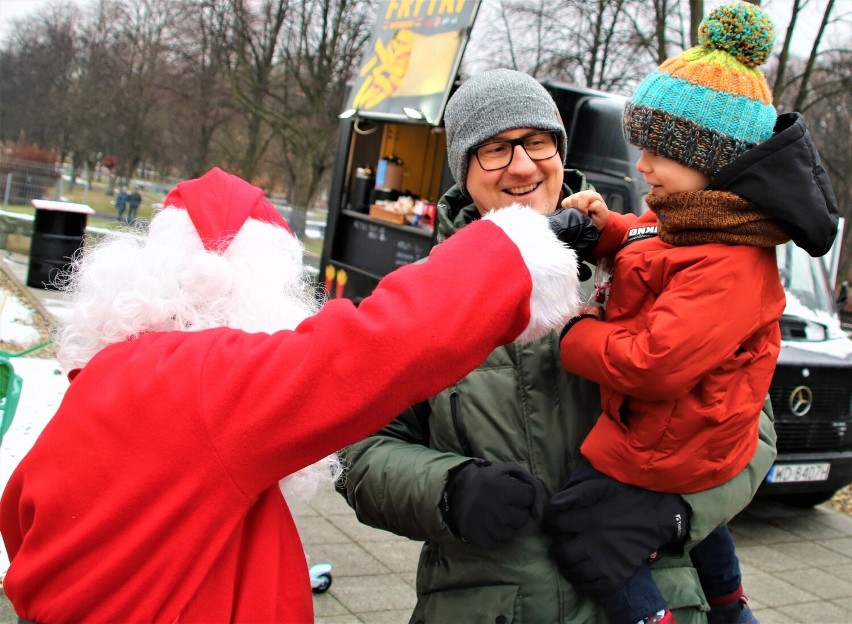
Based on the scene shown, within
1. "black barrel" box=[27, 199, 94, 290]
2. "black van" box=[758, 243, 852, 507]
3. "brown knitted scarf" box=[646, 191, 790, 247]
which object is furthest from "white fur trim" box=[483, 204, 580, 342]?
"black barrel" box=[27, 199, 94, 290]

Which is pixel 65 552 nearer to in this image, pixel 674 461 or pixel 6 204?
pixel 674 461

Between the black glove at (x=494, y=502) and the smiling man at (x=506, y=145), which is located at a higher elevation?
the smiling man at (x=506, y=145)

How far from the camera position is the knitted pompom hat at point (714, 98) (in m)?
1.89

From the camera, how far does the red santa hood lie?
1444 millimetres

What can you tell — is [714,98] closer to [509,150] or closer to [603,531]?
[509,150]

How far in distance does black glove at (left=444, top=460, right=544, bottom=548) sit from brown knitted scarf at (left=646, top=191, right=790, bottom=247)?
63 centimetres

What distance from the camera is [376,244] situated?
8273 mm

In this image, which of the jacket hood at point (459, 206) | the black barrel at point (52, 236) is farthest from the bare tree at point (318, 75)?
the jacket hood at point (459, 206)

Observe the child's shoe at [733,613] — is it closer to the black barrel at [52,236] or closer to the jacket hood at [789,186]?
the jacket hood at [789,186]

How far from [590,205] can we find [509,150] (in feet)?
0.74

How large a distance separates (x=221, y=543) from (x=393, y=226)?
6816mm

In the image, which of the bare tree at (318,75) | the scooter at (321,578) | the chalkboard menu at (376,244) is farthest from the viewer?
the bare tree at (318,75)

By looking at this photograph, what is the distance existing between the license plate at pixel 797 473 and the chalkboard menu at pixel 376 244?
313cm

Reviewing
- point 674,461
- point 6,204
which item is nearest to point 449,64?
point 674,461
